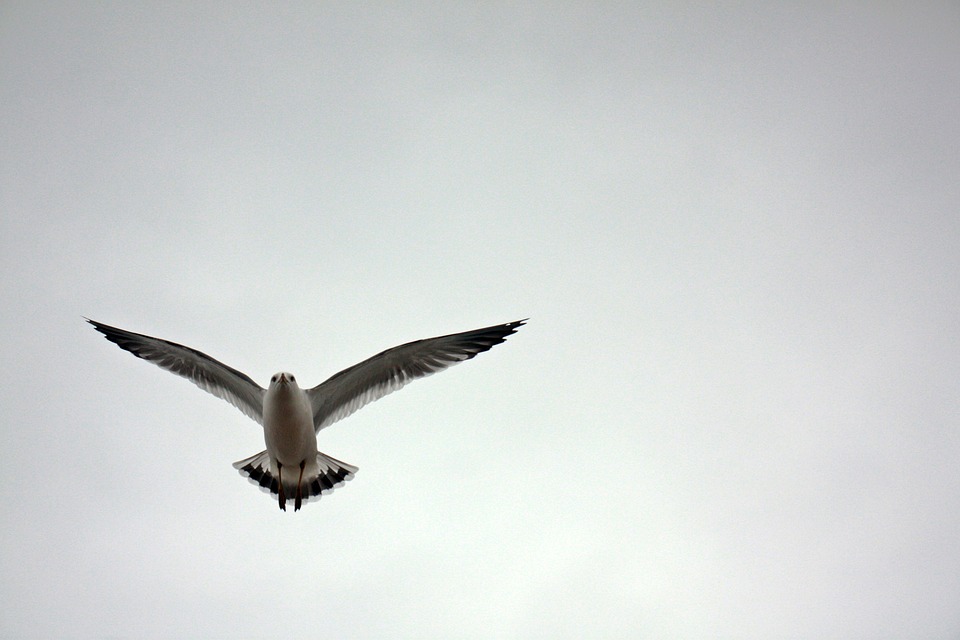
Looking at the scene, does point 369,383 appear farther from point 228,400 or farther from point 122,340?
point 122,340

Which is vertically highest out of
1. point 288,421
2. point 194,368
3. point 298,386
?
point 194,368

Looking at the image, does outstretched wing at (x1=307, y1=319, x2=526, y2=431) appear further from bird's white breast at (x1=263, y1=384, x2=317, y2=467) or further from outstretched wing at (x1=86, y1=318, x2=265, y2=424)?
outstretched wing at (x1=86, y1=318, x2=265, y2=424)

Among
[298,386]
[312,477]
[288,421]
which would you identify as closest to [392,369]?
[298,386]

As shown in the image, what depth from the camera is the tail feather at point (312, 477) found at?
962cm

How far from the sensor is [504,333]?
8914 mm

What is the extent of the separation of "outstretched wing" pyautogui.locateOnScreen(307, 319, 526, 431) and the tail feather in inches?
28.7

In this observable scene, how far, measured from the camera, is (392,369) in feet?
29.6

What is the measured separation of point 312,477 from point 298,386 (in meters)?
1.24

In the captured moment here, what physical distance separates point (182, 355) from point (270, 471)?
1680 mm

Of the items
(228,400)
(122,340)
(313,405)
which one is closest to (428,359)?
(313,405)

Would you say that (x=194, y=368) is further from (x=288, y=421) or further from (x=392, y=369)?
(x=392, y=369)

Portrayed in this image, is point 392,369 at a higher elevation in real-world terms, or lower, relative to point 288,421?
higher

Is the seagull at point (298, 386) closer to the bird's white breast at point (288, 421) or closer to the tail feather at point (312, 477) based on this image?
the bird's white breast at point (288, 421)

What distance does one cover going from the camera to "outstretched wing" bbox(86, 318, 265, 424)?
902 cm
